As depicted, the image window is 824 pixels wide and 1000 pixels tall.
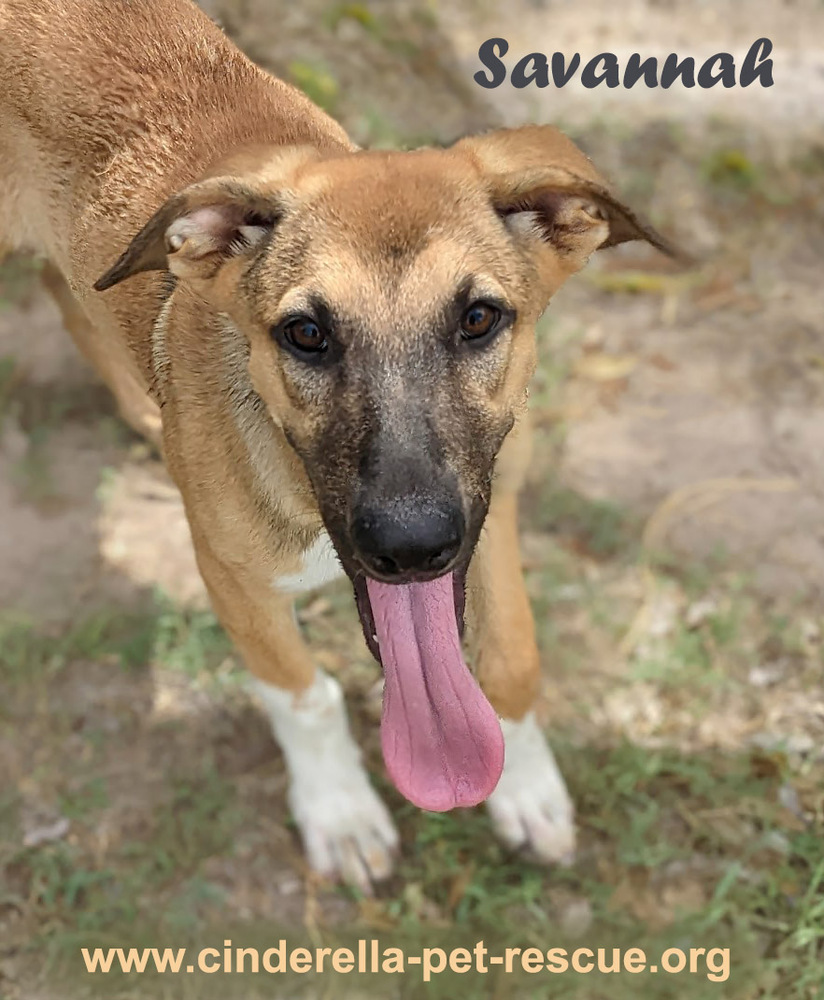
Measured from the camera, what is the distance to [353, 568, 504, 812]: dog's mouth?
2.88m

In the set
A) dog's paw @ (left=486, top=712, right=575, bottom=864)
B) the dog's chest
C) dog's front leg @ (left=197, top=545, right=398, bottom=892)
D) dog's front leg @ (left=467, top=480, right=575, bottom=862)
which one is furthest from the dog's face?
dog's paw @ (left=486, top=712, right=575, bottom=864)

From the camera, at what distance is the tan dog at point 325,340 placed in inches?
99.2

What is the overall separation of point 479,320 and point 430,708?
3.54 ft

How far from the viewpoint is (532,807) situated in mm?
3768

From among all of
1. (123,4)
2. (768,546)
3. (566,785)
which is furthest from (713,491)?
(123,4)

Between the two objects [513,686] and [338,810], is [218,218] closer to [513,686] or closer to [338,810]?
[513,686]

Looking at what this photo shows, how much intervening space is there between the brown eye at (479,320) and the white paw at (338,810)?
159 centimetres

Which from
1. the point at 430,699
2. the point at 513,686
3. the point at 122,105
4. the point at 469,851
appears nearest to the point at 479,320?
the point at 430,699

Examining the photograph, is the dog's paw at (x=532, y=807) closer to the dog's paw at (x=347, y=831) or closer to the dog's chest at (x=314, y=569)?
the dog's paw at (x=347, y=831)

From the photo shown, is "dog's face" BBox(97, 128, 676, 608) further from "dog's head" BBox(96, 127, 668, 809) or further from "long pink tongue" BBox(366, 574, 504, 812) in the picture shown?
"long pink tongue" BBox(366, 574, 504, 812)

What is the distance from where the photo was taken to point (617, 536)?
4629 millimetres

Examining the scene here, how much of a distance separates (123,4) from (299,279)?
61.5 inches

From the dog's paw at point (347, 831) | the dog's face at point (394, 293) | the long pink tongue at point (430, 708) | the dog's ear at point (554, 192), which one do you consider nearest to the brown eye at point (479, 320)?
the dog's face at point (394, 293)

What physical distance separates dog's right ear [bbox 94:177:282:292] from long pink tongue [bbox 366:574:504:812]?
0.96 meters
